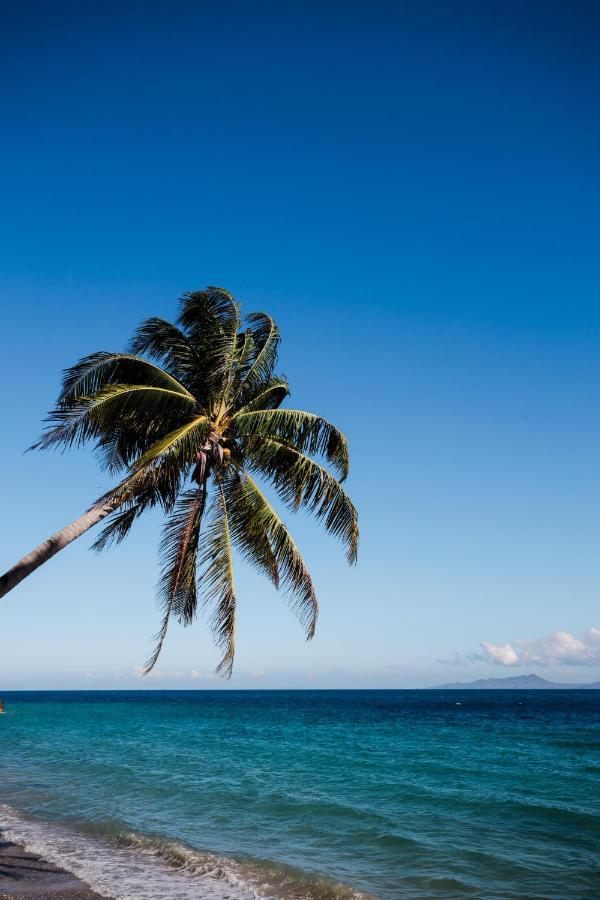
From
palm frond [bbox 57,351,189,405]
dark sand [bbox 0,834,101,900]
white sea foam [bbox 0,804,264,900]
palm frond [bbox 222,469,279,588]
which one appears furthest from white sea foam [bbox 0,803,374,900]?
palm frond [bbox 57,351,189,405]

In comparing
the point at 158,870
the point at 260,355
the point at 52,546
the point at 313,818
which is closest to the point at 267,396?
the point at 260,355

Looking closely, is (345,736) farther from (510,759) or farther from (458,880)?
(458,880)

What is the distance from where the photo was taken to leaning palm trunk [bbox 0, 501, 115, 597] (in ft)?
27.9

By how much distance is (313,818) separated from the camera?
56.7ft

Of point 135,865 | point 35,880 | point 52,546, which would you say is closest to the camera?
point 52,546

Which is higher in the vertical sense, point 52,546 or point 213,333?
point 213,333

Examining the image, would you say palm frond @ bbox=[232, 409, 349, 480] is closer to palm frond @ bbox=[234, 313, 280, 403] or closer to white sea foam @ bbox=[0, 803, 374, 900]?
palm frond @ bbox=[234, 313, 280, 403]

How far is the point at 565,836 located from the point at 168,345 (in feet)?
45.5

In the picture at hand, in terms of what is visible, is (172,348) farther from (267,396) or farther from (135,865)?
(135,865)

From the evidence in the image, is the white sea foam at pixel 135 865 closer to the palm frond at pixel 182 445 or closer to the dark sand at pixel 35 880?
the dark sand at pixel 35 880

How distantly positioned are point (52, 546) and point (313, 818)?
11837 millimetres

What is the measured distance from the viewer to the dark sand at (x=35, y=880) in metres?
10.5

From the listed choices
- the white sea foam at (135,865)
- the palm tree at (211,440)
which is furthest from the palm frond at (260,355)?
the white sea foam at (135,865)

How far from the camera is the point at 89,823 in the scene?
54.6ft
